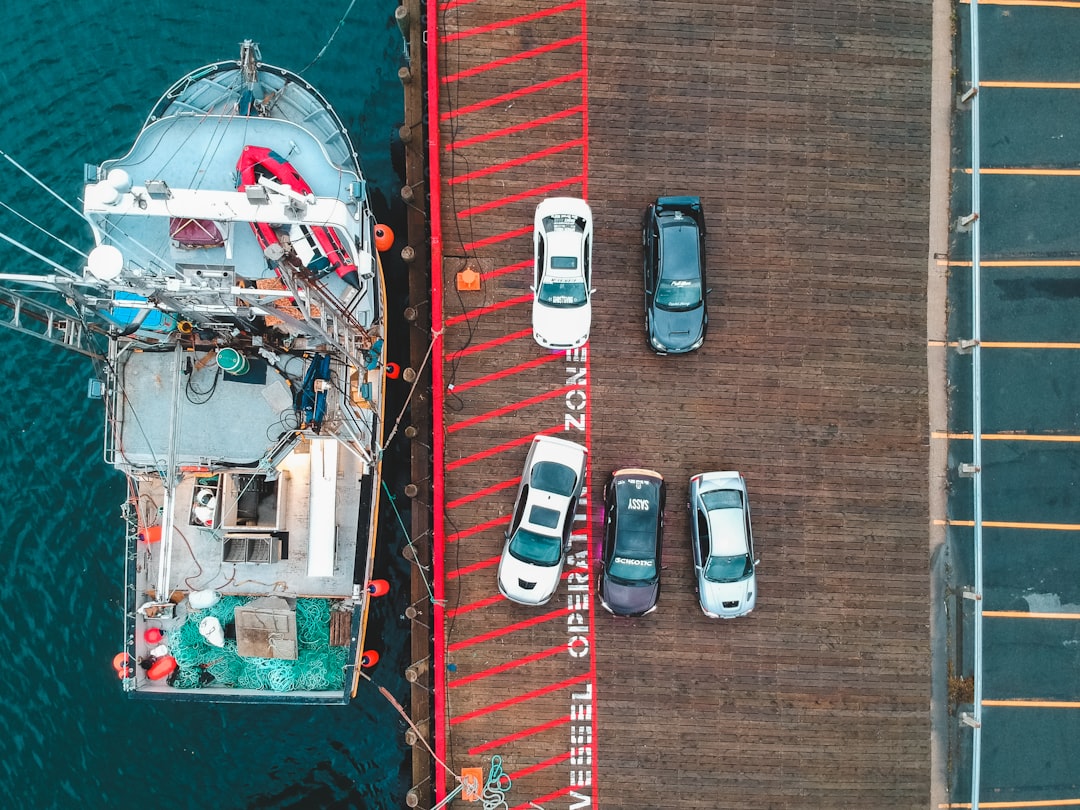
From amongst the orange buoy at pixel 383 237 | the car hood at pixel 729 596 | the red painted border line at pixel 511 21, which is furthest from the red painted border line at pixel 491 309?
the car hood at pixel 729 596

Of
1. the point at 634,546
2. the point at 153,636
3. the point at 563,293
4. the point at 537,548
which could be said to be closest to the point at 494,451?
the point at 537,548

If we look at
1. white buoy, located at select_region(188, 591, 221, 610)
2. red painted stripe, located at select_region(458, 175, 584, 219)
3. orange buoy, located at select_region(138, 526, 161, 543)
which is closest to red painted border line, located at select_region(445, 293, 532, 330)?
red painted stripe, located at select_region(458, 175, 584, 219)

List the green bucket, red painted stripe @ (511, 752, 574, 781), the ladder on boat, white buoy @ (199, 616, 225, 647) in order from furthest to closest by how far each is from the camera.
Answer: red painted stripe @ (511, 752, 574, 781) → white buoy @ (199, 616, 225, 647) → the green bucket → the ladder on boat

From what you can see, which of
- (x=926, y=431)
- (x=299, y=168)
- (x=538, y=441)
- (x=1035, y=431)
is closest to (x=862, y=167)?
(x=926, y=431)

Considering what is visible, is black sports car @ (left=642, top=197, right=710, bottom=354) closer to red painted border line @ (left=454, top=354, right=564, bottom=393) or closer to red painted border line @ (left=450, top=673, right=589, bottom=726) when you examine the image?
red painted border line @ (left=454, top=354, right=564, bottom=393)

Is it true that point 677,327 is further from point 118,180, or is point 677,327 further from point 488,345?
point 118,180

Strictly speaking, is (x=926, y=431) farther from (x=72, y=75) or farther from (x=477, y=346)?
(x=72, y=75)

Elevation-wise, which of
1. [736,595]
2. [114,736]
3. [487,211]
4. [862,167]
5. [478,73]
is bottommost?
[114,736]
